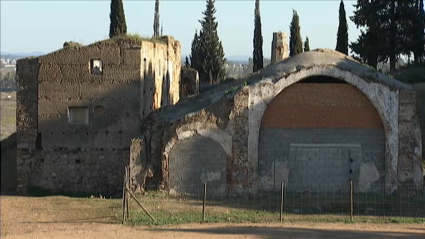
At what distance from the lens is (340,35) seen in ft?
160

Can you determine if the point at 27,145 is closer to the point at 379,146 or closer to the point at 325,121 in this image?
the point at 325,121

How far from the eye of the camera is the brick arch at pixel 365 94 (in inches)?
1053

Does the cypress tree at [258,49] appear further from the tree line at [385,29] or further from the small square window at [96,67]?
the small square window at [96,67]

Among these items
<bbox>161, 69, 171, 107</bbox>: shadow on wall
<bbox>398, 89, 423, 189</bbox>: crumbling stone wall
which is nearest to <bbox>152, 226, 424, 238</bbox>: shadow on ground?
<bbox>398, 89, 423, 189</bbox>: crumbling stone wall

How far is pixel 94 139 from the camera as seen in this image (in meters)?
28.6

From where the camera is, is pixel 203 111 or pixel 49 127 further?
pixel 49 127

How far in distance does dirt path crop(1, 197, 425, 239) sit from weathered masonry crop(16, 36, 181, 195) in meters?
4.45

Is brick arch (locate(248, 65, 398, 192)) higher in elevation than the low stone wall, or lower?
higher

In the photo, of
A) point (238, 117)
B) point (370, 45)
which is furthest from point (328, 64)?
point (370, 45)

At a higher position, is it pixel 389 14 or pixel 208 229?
pixel 389 14

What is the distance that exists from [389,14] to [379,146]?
64.8ft

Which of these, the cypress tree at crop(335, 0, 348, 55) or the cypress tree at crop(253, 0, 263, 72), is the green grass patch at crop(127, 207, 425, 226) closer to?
the cypress tree at crop(335, 0, 348, 55)

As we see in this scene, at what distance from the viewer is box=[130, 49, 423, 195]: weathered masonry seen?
87.6ft

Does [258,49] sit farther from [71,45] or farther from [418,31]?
[71,45]
